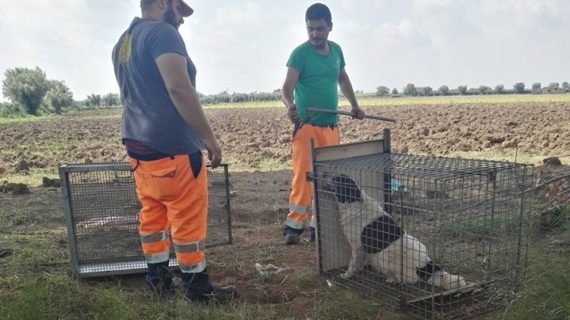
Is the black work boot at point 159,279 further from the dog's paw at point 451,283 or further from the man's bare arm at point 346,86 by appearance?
the man's bare arm at point 346,86

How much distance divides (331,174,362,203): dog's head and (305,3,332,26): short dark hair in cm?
163

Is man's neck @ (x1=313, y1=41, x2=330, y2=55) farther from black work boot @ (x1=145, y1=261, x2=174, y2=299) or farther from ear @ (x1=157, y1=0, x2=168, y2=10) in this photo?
black work boot @ (x1=145, y1=261, x2=174, y2=299)

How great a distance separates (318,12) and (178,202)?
2.28 metres

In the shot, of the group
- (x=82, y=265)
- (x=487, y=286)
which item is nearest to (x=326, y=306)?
(x=487, y=286)

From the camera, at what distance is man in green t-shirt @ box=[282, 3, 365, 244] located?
14.3 ft

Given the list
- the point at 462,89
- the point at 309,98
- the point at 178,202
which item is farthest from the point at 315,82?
the point at 462,89

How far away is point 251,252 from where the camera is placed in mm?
4344

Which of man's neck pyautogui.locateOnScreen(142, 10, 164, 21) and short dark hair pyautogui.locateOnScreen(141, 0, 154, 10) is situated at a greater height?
short dark hair pyautogui.locateOnScreen(141, 0, 154, 10)

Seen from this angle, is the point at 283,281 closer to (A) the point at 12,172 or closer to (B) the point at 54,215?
(B) the point at 54,215

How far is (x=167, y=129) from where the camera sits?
2936 millimetres

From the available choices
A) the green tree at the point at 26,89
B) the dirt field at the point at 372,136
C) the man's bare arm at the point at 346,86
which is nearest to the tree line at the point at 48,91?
the green tree at the point at 26,89

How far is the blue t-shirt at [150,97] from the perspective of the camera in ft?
9.34

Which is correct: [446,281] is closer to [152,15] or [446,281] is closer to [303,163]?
[303,163]

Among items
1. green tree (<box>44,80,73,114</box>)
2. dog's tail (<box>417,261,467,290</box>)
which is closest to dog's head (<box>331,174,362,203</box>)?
dog's tail (<box>417,261,467,290</box>)
